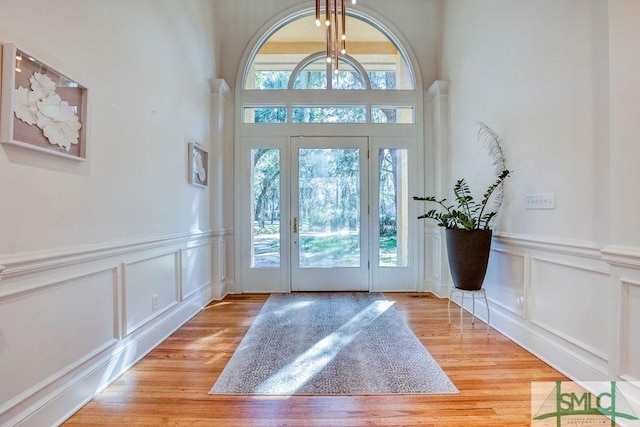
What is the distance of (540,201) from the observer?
2430 mm

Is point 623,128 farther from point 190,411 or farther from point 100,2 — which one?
point 100,2

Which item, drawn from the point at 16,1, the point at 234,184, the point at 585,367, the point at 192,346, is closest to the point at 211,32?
the point at 234,184

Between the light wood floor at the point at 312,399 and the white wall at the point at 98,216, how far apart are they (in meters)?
0.20

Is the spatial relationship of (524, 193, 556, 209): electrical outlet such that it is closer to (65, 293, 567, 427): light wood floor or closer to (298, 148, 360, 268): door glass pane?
(65, 293, 567, 427): light wood floor

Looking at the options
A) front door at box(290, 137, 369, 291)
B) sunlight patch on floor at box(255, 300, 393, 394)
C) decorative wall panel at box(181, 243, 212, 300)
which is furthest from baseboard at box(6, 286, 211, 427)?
front door at box(290, 137, 369, 291)

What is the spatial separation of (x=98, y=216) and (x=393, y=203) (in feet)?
Answer: 11.2

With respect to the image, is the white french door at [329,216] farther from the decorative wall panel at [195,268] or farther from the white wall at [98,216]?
the white wall at [98,216]

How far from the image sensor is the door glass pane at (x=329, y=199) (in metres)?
4.38

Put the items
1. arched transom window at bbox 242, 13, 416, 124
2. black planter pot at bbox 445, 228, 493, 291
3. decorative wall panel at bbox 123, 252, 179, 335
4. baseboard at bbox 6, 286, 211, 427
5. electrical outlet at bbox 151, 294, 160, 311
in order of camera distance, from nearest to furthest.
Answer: baseboard at bbox 6, 286, 211, 427 → decorative wall panel at bbox 123, 252, 179, 335 → electrical outlet at bbox 151, 294, 160, 311 → black planter pot at bbox 445, 228, 493, 291 → arched transom window at bbox 242, 13, 416, 124

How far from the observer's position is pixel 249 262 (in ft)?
14.4

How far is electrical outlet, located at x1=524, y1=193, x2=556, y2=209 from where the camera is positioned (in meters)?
2.32

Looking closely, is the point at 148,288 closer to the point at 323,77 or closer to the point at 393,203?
the point at 393,203

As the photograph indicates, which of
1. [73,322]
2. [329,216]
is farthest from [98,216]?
[329,216]

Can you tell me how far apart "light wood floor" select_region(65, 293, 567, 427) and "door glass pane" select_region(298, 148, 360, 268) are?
189 cm
